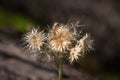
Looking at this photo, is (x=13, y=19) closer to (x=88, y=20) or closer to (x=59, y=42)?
(x=88, y=20)

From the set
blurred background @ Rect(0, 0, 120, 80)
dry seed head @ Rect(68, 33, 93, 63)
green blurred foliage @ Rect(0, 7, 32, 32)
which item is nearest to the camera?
dry seed head @ Rect(68, 33, 93, 63)

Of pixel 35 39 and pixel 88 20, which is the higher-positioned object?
pixel 88 20

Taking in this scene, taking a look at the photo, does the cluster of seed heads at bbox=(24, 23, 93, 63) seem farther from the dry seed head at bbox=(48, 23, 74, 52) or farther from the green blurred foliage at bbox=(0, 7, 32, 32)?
the green blurred foliage at bbox=(0, 7, 32, 32)

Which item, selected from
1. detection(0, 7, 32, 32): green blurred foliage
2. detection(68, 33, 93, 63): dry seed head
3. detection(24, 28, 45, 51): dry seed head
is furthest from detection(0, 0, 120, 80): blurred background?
detection(68, 33, 93, 63): dry seed head

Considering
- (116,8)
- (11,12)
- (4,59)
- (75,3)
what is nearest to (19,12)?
(11,12)

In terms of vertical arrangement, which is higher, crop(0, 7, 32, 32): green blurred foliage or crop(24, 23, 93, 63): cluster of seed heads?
crop(0, 7, 32, 32): green blurred foliage

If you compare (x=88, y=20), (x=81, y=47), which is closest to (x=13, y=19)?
(x=88, y=20)

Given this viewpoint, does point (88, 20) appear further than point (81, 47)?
Yes

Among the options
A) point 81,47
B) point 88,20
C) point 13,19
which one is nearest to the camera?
point 81,47
